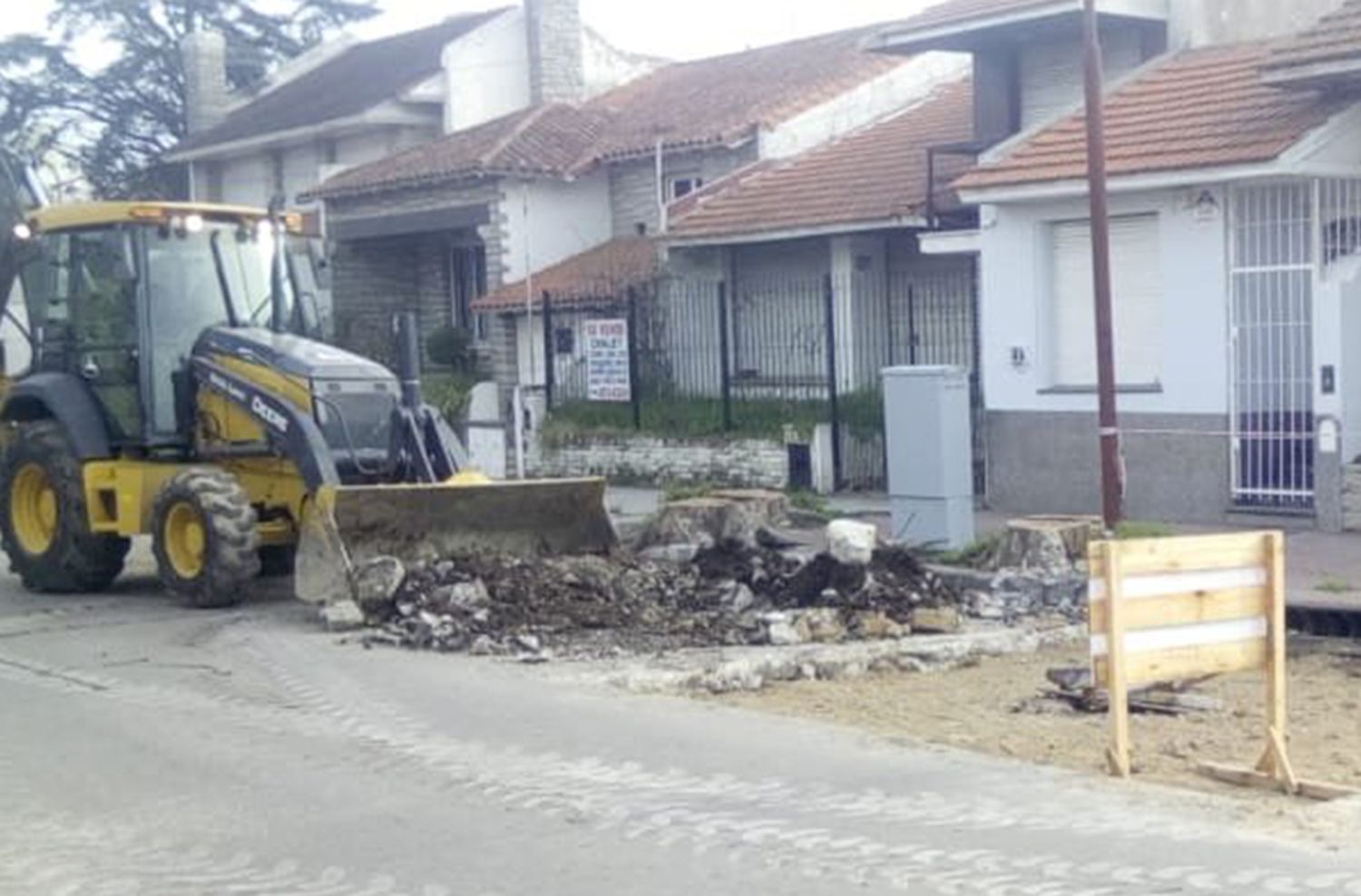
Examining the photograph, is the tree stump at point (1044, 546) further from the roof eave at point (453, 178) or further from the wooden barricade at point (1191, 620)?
the roof eave at point (453, 178)

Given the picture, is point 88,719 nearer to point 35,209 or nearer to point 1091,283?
point 35,209

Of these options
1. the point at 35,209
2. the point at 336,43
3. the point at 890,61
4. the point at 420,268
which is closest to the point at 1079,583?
the point at 35,209

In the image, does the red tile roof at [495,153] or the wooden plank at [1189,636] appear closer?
the wooden plank at [1189,636]

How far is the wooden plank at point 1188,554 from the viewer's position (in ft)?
30.7

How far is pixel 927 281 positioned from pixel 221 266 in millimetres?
11289

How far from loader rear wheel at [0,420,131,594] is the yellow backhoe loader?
20 mm

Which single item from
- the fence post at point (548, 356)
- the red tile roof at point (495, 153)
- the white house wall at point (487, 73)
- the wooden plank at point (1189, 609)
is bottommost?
the wooden plank at point (1189, 609)

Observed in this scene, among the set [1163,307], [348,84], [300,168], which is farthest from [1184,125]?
[348,84]

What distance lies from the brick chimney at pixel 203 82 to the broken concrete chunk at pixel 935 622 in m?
34.4

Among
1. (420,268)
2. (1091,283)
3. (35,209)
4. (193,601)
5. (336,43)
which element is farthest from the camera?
(336,43)

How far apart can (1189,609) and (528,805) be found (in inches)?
128

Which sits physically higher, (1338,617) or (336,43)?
(336,43)

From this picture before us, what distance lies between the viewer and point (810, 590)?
1470cm

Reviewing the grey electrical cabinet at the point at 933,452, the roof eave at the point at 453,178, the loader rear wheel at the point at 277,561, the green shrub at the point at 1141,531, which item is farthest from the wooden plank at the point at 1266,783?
the roof eave at the point at 453,178
